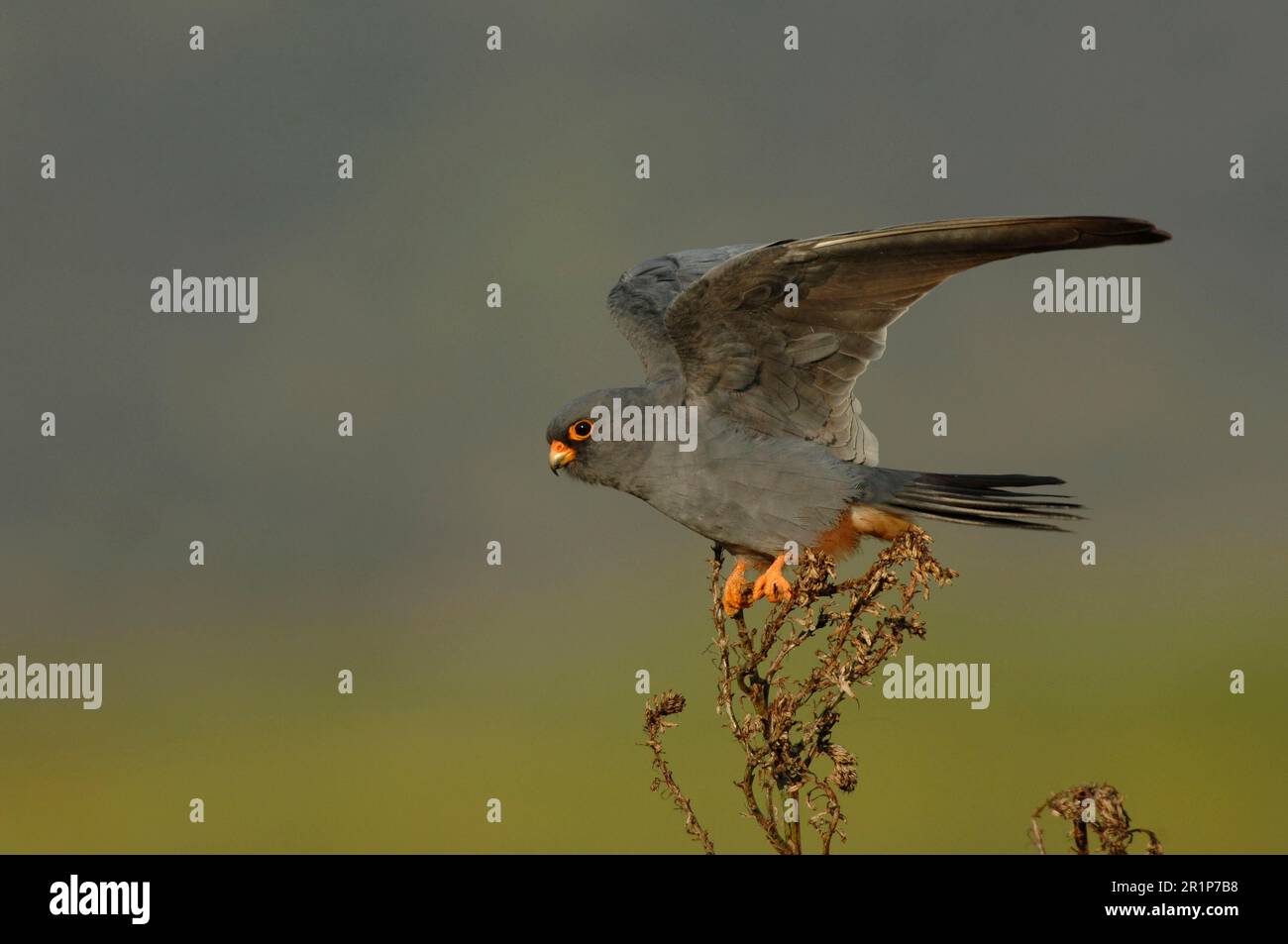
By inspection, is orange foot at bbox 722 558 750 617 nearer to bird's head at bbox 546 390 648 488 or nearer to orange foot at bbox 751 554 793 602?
orange foot at bbox 751 554 793 602

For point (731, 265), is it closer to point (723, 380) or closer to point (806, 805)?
point (723, 380)

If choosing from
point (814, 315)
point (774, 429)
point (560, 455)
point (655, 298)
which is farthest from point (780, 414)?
point (655, 298)

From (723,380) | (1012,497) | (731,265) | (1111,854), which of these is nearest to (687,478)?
(723,380)

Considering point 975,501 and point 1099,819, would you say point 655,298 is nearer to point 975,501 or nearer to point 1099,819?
point 975,501

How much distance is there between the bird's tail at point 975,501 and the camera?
6.21m

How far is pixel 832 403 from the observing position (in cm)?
705

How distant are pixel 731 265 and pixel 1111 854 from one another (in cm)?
337

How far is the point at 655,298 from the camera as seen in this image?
8.60 metres

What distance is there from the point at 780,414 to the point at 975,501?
1.23 metres

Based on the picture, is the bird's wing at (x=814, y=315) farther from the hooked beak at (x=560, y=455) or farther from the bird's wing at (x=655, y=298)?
the hooked beak at (x=560, y=455)

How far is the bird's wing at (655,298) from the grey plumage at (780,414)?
50cm

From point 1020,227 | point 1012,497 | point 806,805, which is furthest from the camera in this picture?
point 1012,497

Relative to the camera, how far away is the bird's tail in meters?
6.21

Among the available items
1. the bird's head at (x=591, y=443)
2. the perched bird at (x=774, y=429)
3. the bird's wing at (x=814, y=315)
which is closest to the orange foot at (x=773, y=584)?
the perched bird at (x=774, y=429)
